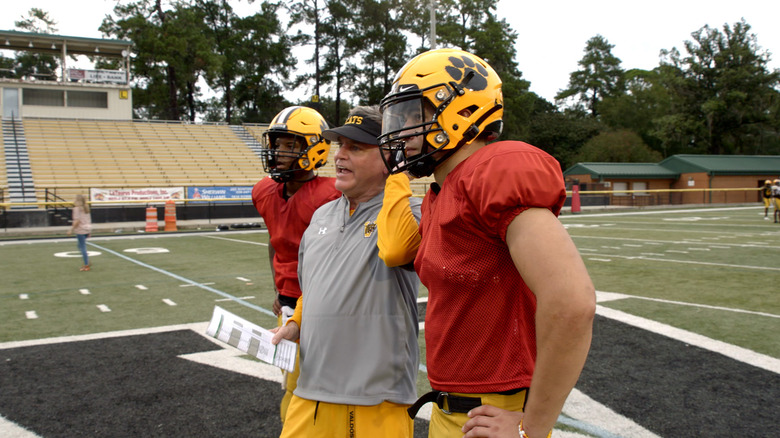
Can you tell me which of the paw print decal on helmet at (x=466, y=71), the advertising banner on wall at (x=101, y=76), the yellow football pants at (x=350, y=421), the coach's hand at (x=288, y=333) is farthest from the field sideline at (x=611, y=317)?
the advertising banner on wall at (x=101, y=76)

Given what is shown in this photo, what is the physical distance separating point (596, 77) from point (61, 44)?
6008 centimetres

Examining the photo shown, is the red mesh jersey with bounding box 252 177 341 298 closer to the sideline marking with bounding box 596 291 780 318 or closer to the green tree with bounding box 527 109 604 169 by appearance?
the sideline marking with bounding box 596 291 780 318

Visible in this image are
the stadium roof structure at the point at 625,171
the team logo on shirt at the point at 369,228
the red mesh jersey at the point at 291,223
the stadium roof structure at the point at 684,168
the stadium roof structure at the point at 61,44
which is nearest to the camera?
the team logo on shirt at the point at 369,228

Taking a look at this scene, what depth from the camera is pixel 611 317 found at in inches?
246

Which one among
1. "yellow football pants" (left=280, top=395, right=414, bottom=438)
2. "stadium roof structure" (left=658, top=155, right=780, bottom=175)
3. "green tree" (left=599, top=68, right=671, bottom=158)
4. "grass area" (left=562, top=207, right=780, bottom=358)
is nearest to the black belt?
"yellow football pants" (left=280, top=395, right=414, bottom=438)

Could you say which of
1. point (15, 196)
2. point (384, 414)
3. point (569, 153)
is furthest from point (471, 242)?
point (569, 153)

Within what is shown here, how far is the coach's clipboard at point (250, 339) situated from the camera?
8.09 ft

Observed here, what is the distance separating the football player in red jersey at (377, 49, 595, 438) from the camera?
4.41 feet

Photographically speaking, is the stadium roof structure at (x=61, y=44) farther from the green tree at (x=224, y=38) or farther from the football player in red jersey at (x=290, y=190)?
the football player in red jersey at (x=290, y=190)

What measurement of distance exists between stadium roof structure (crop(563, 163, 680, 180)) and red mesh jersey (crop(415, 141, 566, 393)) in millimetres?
39583

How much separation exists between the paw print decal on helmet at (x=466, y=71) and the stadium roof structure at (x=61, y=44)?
3704 centimetres

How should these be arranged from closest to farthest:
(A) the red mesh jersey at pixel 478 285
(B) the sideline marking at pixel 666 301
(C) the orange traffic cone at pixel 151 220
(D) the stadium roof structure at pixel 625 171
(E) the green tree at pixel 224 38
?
(A) the red mesh jersey at pixel 478 285, (B) the sideline marking at pixel 666 301, (C) the orange traffic cone at pixel 151 220, (D) the stadium roof structure at pixel 625 171, (E) the green tree at pixel 224 38

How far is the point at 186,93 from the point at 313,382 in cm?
5145

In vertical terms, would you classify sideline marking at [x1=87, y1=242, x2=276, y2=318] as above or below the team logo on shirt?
below
